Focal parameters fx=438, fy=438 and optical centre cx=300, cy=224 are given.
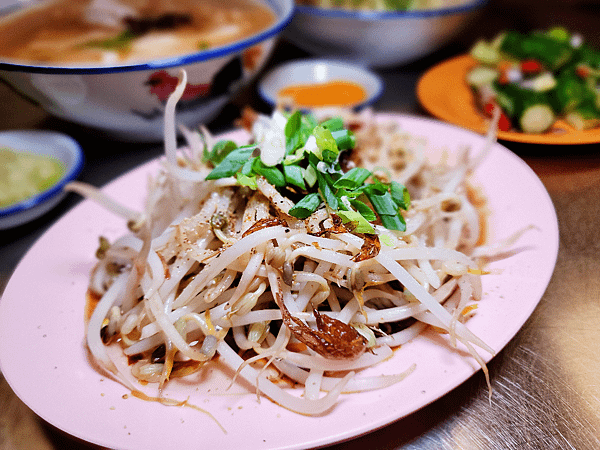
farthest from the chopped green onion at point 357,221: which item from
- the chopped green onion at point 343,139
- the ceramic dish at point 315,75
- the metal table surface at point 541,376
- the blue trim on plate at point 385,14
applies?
the blue trim on plate at point 385,14

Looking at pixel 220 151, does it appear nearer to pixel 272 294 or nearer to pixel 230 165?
pixel 230 165

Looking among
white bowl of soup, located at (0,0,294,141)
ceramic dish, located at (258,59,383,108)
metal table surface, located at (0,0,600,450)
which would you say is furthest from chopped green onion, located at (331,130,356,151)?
ceramic dish, located at (258,59,383,108)

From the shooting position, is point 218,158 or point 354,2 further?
point 354,2

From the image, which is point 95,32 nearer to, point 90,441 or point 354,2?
point 354,2

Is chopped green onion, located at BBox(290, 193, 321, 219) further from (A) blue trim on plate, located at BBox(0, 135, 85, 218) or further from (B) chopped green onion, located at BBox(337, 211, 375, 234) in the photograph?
(A) blue trim on plate, located at BBox(0, 135, 85, 218)

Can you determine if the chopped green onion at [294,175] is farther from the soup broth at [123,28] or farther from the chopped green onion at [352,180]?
the soup broth at [123,28]

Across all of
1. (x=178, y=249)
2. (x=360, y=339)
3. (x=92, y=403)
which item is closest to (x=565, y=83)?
(x=360, y=339)
